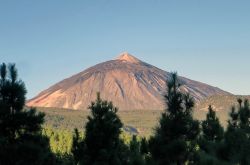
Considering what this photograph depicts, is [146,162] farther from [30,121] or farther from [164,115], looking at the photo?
[30,121]

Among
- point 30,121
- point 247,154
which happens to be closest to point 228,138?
point 247,154

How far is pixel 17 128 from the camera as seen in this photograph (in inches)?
1118

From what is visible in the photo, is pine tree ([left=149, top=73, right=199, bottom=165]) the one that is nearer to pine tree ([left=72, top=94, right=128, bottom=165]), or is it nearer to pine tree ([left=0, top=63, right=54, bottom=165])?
pine tree ([left=72, top=94, right=128, bottom=165])

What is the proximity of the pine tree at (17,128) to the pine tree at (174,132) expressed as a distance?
7681 millimetres

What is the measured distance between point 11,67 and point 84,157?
7.17 meters

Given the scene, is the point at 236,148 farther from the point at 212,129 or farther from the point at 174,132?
the point at 212,129

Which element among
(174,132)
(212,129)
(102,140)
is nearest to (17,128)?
(102,140)

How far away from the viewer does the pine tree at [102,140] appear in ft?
98.3

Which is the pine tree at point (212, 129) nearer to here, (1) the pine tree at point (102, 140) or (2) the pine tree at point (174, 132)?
(2) the pine tree at point (174, 132)

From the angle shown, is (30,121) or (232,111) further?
(232,111)

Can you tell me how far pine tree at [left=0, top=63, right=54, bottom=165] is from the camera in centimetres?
2750

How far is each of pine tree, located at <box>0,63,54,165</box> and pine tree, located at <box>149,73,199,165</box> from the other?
7.68 meters

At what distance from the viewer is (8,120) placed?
28.3 metres

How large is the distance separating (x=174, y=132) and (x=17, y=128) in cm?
1069
